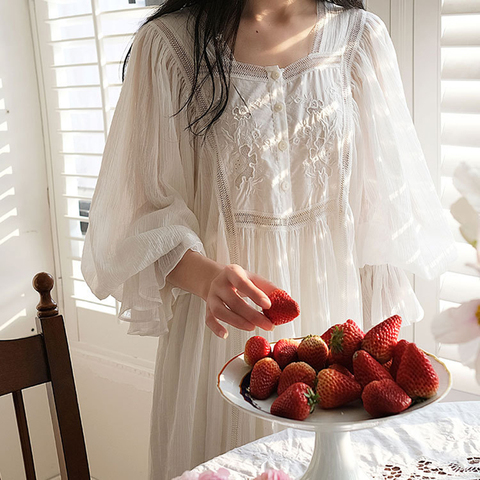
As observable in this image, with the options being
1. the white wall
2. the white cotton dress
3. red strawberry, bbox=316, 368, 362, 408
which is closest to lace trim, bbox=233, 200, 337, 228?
the white cotton dress

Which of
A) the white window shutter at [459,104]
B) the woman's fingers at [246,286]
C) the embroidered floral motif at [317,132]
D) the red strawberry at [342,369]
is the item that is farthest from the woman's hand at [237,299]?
the white window shutter at [459,104]

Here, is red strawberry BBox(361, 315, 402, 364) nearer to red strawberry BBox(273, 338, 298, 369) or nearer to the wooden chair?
red strawberry BBox(273, 338, 298, 369)

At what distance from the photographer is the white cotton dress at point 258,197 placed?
43.8 inches

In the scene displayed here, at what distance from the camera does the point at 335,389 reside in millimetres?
702

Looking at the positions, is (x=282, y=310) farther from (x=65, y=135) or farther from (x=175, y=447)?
(x=65, y=135)

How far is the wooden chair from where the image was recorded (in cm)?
99

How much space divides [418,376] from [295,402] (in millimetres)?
135

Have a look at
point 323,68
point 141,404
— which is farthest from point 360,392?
point 141,404

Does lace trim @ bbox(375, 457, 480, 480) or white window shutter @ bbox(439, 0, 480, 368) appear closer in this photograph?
lace trim @ bbox(375, 457, 480, 480)

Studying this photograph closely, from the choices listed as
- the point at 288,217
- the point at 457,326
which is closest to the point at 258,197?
the point at 288,217

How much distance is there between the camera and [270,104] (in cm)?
112

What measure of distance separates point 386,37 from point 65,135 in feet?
4.27

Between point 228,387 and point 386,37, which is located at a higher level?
point 386,37

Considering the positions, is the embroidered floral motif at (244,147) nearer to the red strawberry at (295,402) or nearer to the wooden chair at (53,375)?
the wooden chair at (53,375)
